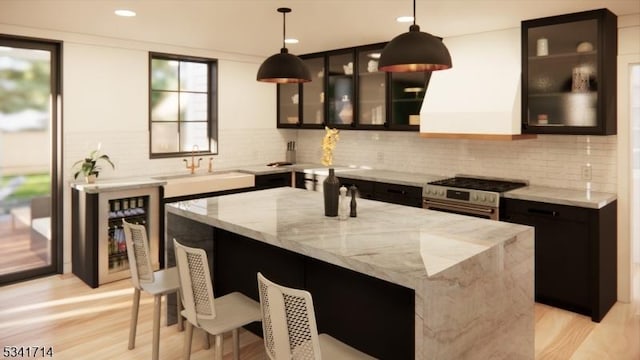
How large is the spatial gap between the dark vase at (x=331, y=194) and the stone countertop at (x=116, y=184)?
267 centimetres

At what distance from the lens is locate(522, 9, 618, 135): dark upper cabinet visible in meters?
4.14

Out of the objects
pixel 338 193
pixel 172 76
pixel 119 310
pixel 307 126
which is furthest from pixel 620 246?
pixel 172 76

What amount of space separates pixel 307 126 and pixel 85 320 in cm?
389

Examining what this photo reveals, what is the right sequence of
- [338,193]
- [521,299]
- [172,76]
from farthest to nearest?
[172,76]
[338,193]
[521,299]

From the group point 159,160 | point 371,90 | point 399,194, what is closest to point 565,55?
point 399,194

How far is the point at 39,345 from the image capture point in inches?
142

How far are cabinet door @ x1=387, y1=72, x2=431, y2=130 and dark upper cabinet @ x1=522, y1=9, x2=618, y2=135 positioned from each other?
4.11 feet

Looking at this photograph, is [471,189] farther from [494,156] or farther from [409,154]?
[409,154]

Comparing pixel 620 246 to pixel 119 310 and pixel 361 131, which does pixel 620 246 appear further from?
pixel 119 310

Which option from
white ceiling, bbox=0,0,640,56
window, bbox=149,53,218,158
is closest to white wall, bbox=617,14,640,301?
white ceiling, bbox=0,0,640,56

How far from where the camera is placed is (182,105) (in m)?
6.37

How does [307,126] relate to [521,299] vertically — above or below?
above

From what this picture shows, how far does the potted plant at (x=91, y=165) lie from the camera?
5.06 m

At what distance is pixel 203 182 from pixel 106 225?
1.15 m
